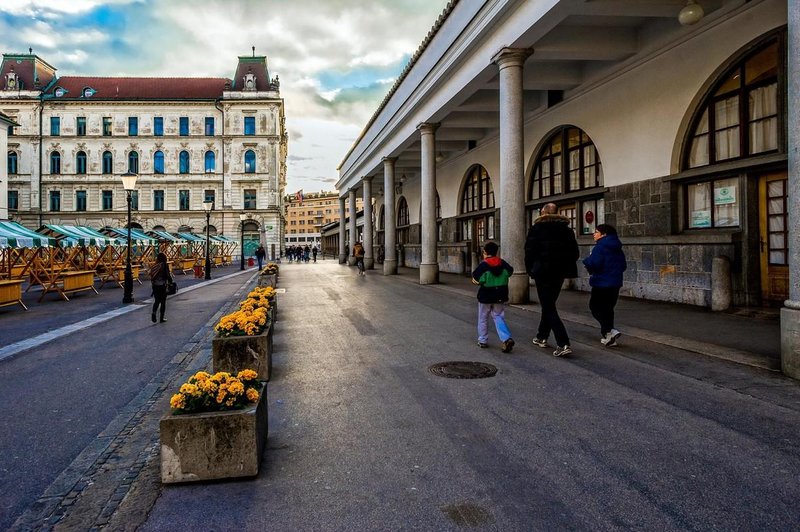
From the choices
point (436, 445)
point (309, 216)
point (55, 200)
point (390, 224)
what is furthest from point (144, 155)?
point (309, 216)

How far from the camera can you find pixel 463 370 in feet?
20.1

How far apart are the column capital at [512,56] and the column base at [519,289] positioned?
527 centimetres

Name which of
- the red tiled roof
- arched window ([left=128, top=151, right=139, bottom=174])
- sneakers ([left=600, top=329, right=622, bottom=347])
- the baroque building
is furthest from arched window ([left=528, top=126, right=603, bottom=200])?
arched window ([left=128, top=151, right=139, bottom=174])

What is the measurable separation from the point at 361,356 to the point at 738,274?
26.6 feet

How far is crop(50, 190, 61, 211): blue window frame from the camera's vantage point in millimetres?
56625

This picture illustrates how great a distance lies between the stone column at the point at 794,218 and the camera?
5.38 m

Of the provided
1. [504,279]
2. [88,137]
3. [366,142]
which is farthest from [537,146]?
[88,137]

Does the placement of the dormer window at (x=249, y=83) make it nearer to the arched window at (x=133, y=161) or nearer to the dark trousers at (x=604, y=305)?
the arched window at (x=133, y=161)

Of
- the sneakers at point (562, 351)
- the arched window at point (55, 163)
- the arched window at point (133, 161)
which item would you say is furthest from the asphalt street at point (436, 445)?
the arched window at point (55, 163)

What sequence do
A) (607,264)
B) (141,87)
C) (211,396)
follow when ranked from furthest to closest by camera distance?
(141,87) < (607,264) < (211,396)

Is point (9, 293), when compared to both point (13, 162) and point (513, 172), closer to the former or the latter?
point (513, 172)

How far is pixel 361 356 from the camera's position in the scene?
704cm

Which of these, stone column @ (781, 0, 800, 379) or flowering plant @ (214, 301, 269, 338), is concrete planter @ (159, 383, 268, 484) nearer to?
flowering plant @ (214, 301, 269, 338)

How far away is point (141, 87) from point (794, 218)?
71199 millimetres
